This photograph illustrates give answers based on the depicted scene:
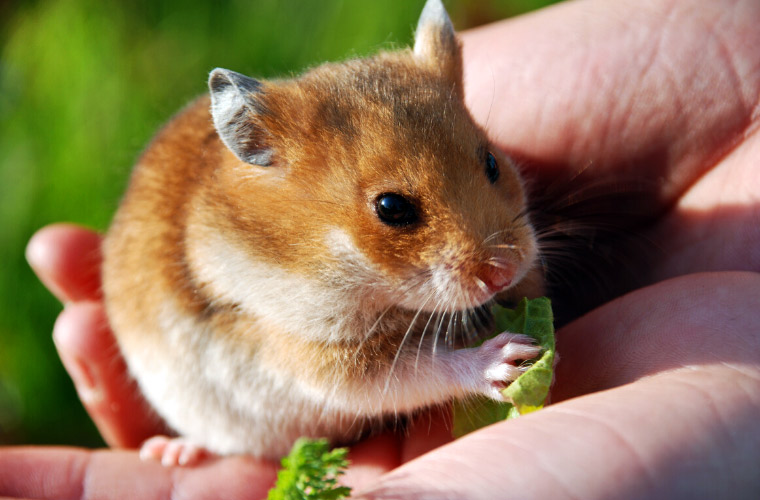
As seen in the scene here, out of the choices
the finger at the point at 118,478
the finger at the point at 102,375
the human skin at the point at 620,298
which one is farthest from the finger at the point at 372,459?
the finger at the point at 102,375

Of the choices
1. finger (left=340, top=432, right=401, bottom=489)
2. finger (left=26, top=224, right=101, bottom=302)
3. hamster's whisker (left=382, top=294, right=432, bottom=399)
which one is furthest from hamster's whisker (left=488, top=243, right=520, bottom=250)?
finger (left=26, top=224, right=101, bottom=302)

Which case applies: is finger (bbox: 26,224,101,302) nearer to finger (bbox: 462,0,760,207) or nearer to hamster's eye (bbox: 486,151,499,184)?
finger (bbox: 462,0,760,207)

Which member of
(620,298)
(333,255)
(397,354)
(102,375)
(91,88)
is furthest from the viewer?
(91,88)

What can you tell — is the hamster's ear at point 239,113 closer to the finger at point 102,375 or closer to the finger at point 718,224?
the finger at point 102,375

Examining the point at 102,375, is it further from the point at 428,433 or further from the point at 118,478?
the point at 428,433

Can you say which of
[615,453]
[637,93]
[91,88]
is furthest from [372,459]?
[91,88]

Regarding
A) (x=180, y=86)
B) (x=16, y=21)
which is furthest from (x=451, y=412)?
(x=16, y=21)

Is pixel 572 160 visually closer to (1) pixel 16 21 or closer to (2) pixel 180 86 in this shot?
(2) pixel 180 86
